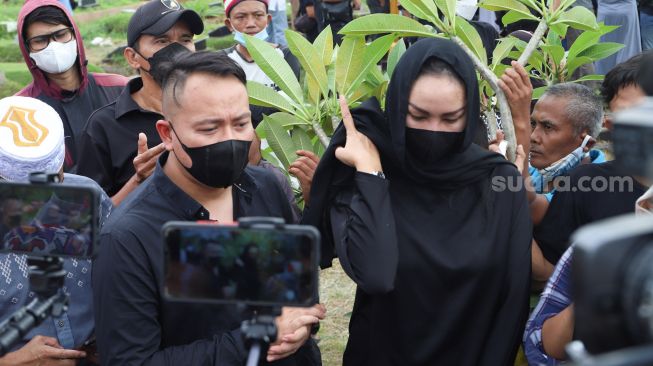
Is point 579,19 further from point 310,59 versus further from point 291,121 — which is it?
point 291,121

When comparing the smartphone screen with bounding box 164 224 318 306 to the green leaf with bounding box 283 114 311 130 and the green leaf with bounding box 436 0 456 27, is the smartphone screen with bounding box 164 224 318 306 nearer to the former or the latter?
the green leaf with bounding box 283 114 311 130

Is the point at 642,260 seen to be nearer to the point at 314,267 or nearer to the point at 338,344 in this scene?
the point at 314,267

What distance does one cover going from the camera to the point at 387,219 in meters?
2.41

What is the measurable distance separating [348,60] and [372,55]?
10 cm

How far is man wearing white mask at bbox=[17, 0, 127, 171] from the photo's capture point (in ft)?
13.0

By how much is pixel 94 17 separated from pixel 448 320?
13.2m

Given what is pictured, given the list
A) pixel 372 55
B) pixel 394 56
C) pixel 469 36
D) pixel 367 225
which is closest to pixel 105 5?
pixel 394 56

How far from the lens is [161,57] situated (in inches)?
146

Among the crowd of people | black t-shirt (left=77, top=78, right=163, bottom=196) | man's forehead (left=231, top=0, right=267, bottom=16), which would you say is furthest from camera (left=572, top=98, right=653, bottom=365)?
man's forehead (left=231, top=0, right=267, bottom=16)

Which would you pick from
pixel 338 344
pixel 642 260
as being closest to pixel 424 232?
pixel 642 260

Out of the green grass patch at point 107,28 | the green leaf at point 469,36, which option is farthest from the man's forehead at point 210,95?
the green grass patch at point 107,28

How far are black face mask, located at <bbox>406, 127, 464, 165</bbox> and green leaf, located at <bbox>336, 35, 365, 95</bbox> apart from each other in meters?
0.62

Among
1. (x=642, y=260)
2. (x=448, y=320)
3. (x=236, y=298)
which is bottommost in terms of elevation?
(x=448, y=320)

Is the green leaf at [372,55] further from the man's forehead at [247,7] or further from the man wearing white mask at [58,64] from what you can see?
the man's forehead at [247,7]
